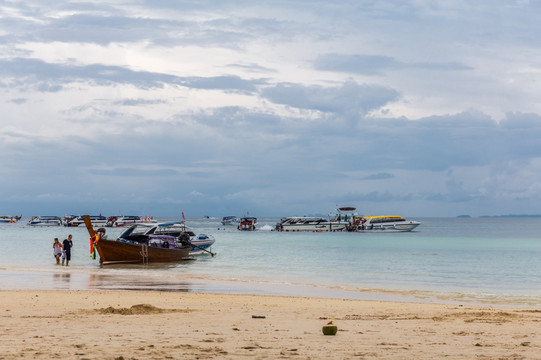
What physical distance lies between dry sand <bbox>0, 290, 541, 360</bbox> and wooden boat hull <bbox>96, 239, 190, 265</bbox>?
1872 cm

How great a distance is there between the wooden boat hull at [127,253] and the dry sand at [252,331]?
18724mm

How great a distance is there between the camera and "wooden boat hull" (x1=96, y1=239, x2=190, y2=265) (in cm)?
3622

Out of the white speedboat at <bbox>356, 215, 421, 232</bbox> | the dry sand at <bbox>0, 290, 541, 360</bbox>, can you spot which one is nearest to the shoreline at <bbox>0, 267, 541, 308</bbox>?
the dry sand at <bbox>0, 290, 541, 360</bbox>

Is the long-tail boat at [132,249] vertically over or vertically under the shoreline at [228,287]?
over

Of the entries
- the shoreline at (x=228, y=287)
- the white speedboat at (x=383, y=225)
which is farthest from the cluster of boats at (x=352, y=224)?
the shoreline at (x=228, y=287)

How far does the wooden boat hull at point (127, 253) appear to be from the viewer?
3622cm

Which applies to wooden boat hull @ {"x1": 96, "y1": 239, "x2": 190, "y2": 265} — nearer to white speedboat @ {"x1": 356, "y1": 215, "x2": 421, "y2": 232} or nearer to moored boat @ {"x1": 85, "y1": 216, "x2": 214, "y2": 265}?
moored boat @ {"x1": 85, "y1": 216, "x2": 214, "y2": 265}

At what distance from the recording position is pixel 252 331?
11.5 m

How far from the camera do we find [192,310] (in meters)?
15.4

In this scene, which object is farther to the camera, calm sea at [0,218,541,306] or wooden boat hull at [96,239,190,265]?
wooden boat hull at [96,239,190,265]

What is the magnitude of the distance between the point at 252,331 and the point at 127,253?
26.6m

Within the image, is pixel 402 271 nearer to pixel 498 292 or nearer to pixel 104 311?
pixel 498 292

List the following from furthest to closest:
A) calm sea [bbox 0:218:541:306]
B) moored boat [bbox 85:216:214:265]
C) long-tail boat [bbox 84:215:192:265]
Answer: moored boat [bbox 85:216:214:265] < long-tail boat [bbox 84:215:192:265] < calm sea [bbox 0:218:541:306]

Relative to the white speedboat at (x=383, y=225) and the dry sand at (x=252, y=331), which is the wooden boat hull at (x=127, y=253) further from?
the white speedboat at (x=383, y=225)
